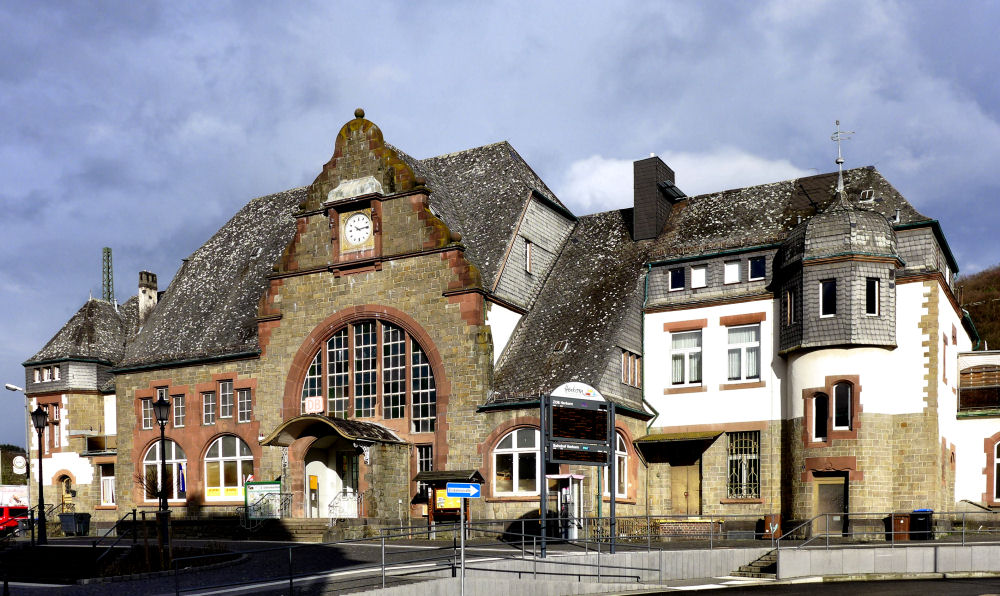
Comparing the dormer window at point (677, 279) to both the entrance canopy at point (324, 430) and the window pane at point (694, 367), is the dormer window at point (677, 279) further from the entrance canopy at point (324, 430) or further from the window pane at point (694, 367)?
the entrance canopy at point (324, 430)

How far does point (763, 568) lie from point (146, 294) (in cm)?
3455

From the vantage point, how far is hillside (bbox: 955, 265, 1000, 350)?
7744 cm

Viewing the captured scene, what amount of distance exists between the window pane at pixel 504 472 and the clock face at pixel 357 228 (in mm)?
9455

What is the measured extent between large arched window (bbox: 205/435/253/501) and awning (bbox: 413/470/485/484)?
883 centimetres

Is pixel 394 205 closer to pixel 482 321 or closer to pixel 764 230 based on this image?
pixel 482 321

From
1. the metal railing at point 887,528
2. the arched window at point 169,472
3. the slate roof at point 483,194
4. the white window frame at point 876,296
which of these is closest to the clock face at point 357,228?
the slate roof at point 483,194

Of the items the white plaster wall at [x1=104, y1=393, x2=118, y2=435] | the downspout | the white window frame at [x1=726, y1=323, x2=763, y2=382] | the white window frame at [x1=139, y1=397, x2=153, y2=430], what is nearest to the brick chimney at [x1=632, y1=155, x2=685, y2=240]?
the downspout

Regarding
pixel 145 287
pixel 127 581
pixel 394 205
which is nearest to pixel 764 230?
pixel 394 205

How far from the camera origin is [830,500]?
3197 centimetres

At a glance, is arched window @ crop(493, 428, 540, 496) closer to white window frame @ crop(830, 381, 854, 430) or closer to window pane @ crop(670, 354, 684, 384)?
window pane @ crop(670, 354, 684, 384)

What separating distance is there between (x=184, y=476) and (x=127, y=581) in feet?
62.5

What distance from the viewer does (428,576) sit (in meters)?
21.9

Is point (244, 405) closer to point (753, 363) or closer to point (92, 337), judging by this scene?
point (92, 337)

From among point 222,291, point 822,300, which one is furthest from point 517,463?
point 222,291
